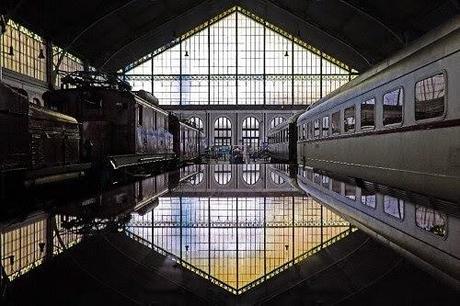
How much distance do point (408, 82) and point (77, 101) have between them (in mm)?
10241

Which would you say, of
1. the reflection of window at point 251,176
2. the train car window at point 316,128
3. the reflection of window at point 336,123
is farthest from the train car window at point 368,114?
the train car window at point 316,128

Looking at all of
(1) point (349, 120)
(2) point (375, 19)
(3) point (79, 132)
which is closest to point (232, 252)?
(1) point (349, 120)

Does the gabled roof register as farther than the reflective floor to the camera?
Yes

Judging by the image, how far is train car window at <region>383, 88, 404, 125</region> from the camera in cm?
970

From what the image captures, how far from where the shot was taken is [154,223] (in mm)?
6457

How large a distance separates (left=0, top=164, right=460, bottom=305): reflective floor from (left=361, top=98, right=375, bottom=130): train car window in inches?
139

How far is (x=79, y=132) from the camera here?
14156 mm

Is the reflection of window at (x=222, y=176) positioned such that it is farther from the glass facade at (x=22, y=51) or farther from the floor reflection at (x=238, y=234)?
the glass facade at (x=22, y=51)

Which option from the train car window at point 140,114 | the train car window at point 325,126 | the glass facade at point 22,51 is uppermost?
the glass facade at point 22,51

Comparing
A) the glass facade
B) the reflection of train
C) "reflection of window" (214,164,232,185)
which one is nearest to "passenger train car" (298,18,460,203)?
the reflection of train

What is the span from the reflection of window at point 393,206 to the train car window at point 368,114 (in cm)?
353

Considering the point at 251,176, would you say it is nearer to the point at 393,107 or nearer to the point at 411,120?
the point at 393,107

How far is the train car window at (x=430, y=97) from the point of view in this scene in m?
7.79

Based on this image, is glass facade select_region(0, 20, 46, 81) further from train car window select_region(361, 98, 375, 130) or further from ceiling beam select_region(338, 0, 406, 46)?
train car window select_region(361, 98, 375, 130)
